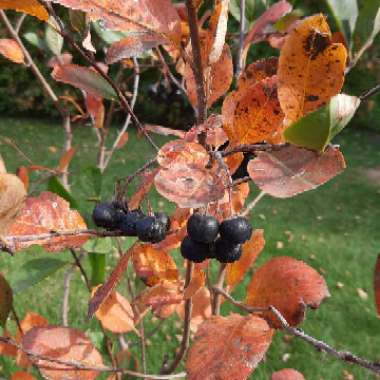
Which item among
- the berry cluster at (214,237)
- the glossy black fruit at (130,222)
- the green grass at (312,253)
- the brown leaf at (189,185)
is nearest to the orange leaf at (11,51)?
the green grass at (312,253)

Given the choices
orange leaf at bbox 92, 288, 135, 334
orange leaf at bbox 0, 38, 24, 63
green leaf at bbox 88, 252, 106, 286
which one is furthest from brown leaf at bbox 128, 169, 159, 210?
orange leaf at bbox 0, 38, 24, 63

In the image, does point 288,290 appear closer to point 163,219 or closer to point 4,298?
point 163,219

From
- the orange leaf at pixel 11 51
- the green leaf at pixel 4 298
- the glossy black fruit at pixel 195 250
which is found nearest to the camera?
the glossy black fruit at pixel 195 250

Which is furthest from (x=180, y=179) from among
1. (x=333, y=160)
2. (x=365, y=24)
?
(x=365, y=24)

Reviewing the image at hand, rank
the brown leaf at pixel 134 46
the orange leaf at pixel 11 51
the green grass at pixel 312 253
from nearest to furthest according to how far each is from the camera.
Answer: the brown leaf at pixel 134 46 < the orange leaf at pixel 11 51 < the green grass at pixel 312 253

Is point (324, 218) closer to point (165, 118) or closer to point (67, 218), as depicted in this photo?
point (165, 118)

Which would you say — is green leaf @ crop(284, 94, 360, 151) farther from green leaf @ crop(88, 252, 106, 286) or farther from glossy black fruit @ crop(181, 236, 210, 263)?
green leaf @ crop(88, 252, 106, 286)

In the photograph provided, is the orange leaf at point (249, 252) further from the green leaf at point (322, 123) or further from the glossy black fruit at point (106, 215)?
the green leaf at point (322, 123)
